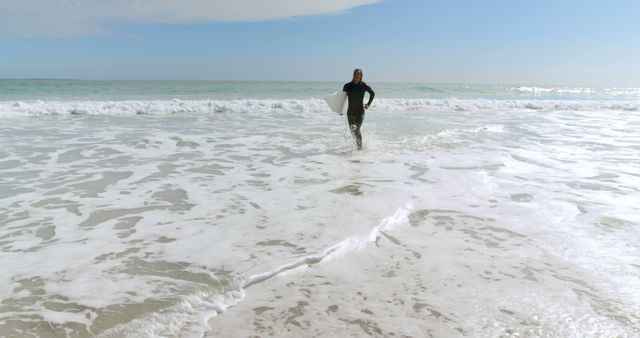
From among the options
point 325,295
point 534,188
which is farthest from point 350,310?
point 534,188

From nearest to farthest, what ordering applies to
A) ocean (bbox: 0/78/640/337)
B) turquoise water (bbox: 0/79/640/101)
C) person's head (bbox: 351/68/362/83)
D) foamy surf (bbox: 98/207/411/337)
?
foamy surf (bbox: 98/207/411/337)
ocean (bbox: 0/78/640/337)
person's head (bbox: 351/68/362/83)
turquoise water (bbox: 0/79/640/101)

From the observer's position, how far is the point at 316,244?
4227 mm

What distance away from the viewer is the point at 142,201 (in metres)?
5.68

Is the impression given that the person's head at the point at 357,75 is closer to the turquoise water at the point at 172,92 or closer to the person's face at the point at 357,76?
the person's face at the point at 357,76

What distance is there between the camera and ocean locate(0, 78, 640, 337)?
2.91 metres

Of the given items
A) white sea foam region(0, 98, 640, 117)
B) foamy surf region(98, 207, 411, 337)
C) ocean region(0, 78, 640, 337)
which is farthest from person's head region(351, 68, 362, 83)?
white sea foam region(0, 98, 640, 117)

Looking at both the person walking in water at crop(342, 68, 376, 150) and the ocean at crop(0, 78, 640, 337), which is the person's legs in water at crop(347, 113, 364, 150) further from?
the ocean at crop(0, 78, 640, 337)

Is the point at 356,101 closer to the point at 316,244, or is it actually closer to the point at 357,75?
the point at 357,75

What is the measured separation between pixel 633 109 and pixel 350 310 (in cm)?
3307

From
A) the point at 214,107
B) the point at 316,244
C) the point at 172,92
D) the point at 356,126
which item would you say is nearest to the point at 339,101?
the point at 356,126

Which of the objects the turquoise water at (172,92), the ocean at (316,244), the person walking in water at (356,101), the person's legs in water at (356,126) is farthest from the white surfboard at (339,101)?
the turquoise water at (172,92)

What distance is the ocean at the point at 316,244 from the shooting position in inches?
115

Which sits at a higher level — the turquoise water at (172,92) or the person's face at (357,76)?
the person's face at (357,76)

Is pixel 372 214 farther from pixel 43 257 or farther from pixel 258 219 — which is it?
pixel 43 257
